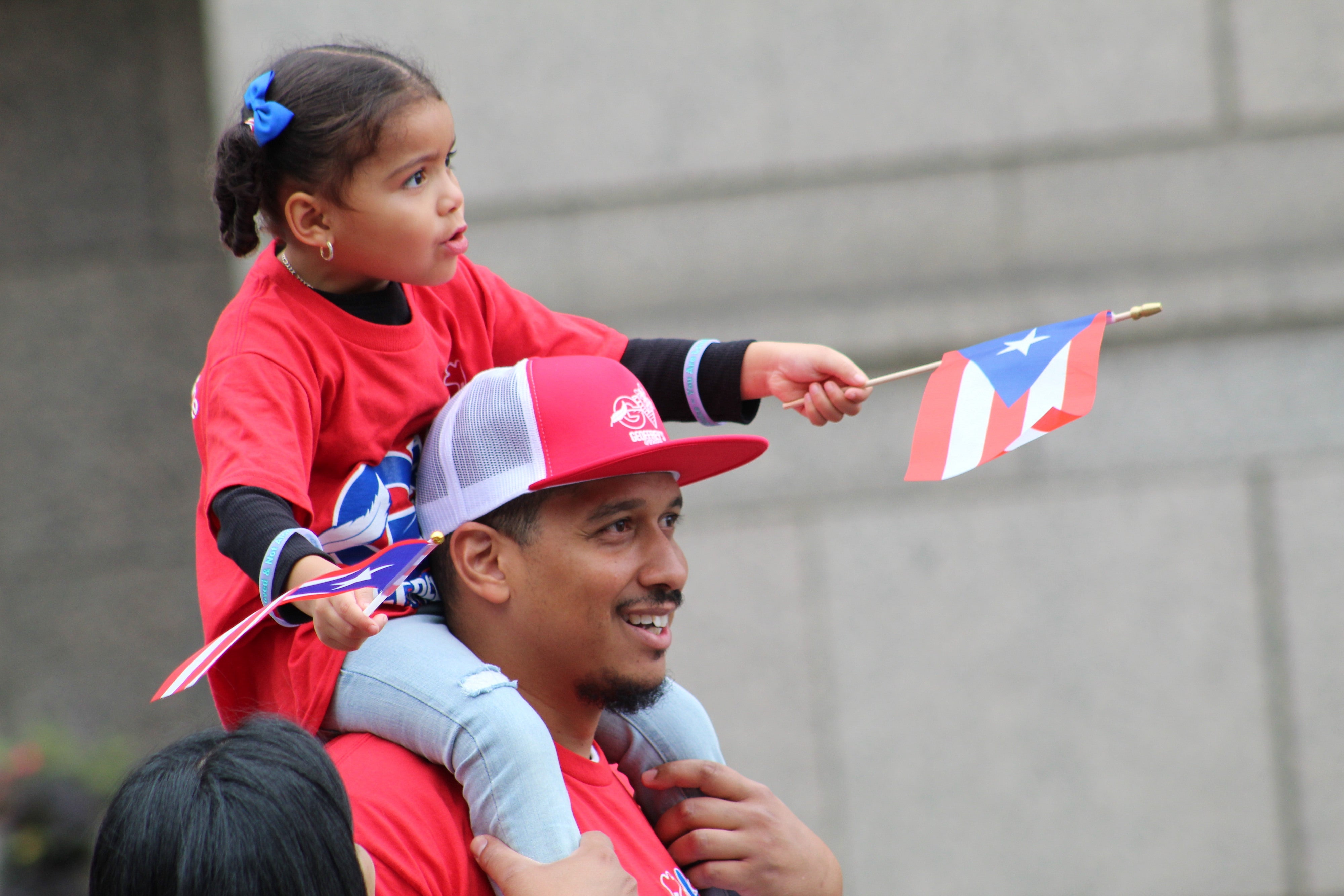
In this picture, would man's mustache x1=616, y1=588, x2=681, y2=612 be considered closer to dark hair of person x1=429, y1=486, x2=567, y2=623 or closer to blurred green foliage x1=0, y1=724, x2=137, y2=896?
dark hair of person x1=429, y1=486, x2=567, y2=623

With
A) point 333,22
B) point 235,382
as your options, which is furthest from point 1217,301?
point 235,382

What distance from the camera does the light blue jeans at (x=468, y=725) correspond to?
1.85 m

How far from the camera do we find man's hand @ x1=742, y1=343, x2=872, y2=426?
224cm

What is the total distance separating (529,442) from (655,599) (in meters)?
0.33

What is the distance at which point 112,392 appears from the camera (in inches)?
230

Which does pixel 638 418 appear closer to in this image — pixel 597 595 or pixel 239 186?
pixel 597 595

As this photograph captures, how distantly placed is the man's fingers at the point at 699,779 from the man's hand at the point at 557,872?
14.3 inches

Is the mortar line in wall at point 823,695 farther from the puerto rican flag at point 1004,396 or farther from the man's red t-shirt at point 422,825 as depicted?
the man's red t-shirt at point 422,825

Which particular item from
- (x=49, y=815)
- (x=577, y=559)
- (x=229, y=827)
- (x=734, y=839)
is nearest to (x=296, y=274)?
(x=577, y=559)

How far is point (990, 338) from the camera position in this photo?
4.52 metres

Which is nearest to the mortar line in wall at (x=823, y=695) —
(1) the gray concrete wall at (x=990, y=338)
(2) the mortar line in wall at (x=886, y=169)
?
(1) the gray concrete wall at (x=990, y=338)

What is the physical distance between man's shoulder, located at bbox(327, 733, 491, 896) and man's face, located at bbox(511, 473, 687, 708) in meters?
0.27

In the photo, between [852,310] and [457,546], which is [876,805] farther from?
[457,546]

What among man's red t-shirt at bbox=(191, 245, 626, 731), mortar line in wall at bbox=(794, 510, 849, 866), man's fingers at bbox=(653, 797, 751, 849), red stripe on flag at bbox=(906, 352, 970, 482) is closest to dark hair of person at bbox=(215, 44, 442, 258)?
man's red t-shirt at bbox=(191, 245, 626, 731)
